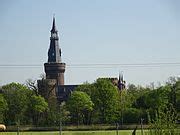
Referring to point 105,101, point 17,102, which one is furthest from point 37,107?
point 105,101

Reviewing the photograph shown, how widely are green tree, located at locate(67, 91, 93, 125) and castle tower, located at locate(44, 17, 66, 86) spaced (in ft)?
159

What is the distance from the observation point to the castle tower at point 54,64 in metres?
115

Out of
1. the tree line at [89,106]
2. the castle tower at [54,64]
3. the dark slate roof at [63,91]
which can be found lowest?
the tree line at [89,106]

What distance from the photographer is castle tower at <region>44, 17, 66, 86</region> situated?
377 feet

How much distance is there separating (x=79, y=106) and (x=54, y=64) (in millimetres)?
54076

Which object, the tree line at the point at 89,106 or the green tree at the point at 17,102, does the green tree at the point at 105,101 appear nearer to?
the tree line at the point at 89,106

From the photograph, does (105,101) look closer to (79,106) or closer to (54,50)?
(79,106)

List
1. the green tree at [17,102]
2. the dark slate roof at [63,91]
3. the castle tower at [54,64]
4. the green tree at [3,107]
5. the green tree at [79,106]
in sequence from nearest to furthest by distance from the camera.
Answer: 1. the green tree at [3,107]
2. the green tree at [79,106]
3. the green tree at [17,102]
4. the dark slate roof at [63,91]
5. the castle tower at [54,64]

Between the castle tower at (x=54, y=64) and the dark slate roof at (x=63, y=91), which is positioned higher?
the castle tower at (x=54, y=64)

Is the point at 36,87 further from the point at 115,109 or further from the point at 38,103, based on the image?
the point at 115,109

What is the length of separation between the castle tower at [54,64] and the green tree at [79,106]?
159 feet

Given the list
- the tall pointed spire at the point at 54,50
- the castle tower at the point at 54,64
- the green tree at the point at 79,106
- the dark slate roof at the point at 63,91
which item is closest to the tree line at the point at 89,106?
the green tree at the point at 79,106

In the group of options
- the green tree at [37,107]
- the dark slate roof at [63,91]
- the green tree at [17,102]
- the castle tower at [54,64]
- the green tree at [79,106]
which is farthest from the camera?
the castle tower at [54,64]

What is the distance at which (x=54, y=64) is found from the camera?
11575 cm
